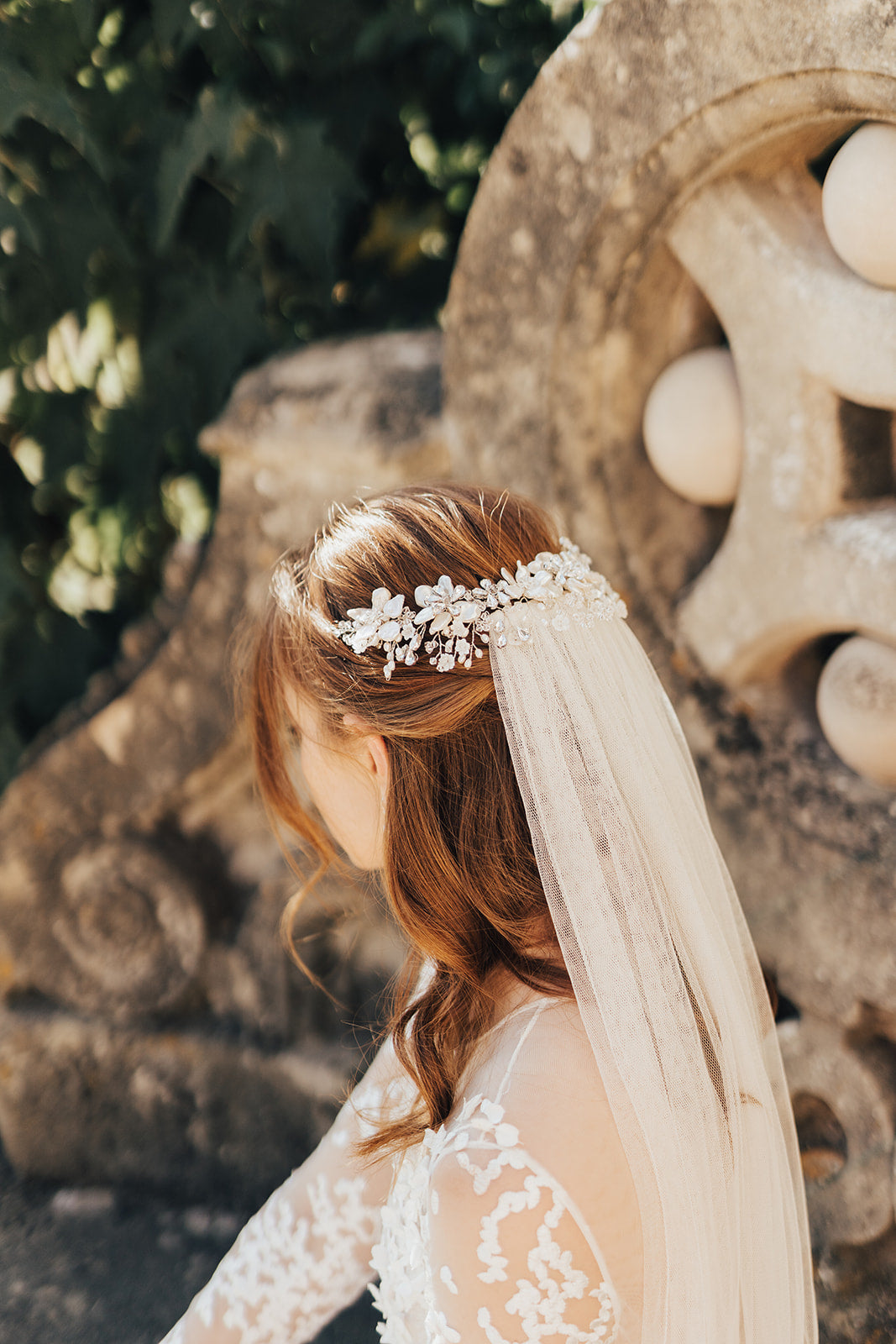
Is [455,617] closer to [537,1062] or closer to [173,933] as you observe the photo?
[537,1062]

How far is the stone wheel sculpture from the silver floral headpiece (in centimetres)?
41

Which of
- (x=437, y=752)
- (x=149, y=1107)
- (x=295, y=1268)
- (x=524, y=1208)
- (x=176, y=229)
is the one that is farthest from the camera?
(x=149, y=1107)

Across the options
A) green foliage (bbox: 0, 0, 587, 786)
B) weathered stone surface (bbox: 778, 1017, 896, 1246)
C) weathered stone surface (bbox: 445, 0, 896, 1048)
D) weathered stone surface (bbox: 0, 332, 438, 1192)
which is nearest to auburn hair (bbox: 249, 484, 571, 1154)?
weathered stone surface (bbox: 445, 0, 896, 1048)

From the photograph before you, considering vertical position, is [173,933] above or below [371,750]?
below

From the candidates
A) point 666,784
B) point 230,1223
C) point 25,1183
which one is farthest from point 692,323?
point 25,1183

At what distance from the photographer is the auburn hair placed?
→ 97cm

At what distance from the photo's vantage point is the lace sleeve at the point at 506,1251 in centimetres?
87

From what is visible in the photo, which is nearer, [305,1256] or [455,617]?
[455,617]

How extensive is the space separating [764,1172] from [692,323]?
987 millimetres

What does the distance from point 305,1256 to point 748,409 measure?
110 centimetres

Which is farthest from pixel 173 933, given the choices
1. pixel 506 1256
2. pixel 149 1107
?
pixel 506 1256

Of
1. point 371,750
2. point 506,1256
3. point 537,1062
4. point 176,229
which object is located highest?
point 176,229

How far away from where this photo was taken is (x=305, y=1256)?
1228 millimetres

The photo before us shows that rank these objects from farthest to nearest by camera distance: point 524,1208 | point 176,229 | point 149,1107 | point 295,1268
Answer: point 149,1107 < point 176,229 < point 295,1268 < point 524,1208
